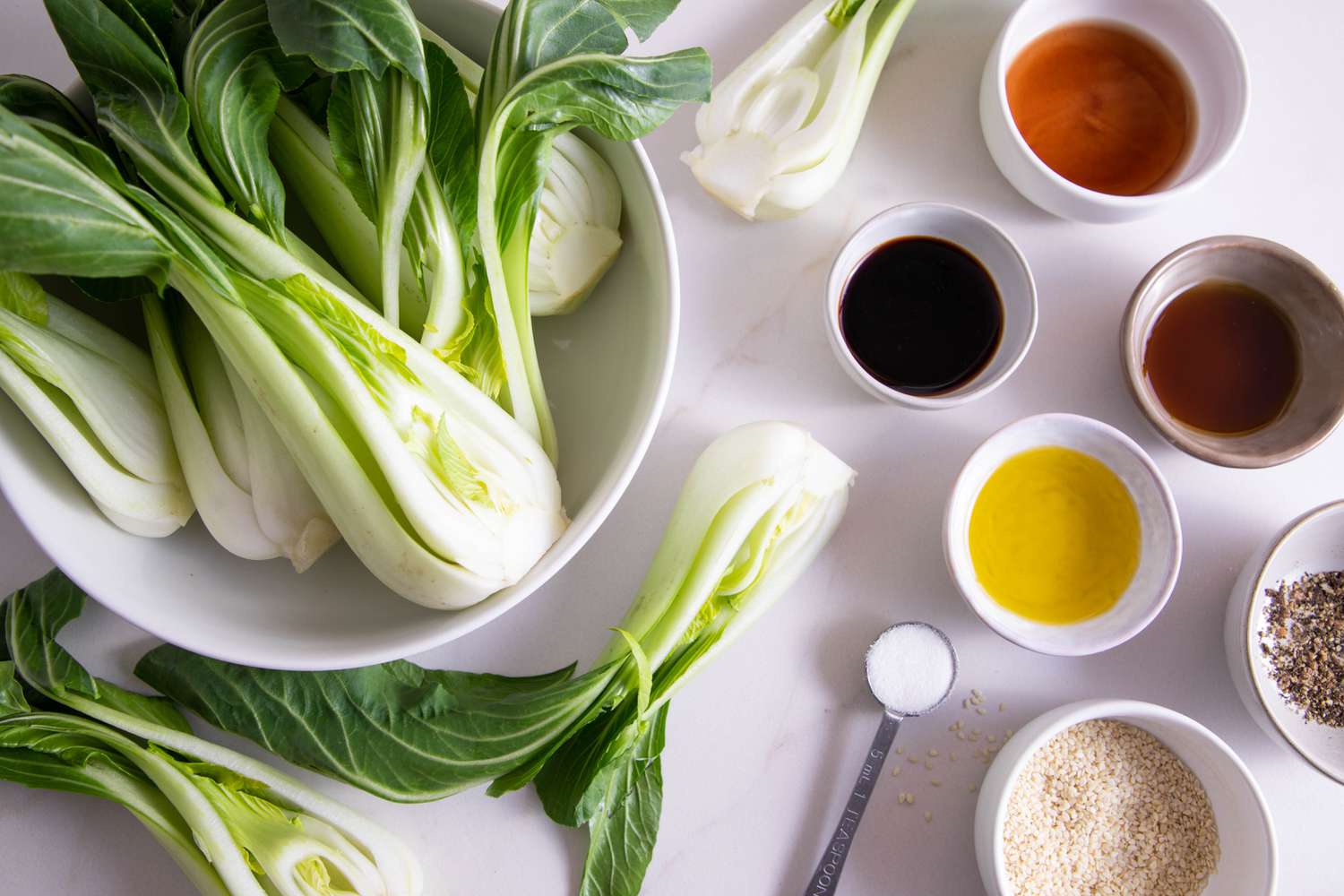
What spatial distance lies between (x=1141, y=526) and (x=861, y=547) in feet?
1.03

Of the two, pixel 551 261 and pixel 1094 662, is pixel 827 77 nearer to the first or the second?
pixel 551 261

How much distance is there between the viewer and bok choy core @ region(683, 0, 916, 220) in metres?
1.09

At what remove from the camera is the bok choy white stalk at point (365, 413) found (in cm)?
78

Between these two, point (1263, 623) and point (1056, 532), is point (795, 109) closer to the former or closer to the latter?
point (1056, 532)

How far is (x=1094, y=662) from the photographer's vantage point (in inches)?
46.1

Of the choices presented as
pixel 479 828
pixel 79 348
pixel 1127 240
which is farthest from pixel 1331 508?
pixel 79 348

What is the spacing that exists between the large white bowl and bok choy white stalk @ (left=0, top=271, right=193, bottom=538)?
0.10 ft

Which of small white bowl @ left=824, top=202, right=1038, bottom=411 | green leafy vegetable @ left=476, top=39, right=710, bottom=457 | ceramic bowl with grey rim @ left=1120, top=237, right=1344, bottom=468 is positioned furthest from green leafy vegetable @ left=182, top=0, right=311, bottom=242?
ceramic bowl with grey rim @ left=1120, top=237, right=1344, bottom=468

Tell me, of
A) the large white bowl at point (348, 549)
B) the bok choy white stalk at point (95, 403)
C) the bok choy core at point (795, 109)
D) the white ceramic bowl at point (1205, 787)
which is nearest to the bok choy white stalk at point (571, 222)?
the large white bowl at point (348, 549)

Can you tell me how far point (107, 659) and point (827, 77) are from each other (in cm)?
103

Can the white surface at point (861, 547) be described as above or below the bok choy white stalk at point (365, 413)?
below

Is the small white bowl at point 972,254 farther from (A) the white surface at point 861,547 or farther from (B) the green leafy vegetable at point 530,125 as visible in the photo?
(B) the green leafy vegetable at point 530,125

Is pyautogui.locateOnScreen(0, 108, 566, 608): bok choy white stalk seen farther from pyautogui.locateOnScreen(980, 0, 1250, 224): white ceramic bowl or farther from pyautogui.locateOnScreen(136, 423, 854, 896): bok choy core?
pyautogui.locateOnScreen(980, 0, 1250, 224): white ceramic bowl

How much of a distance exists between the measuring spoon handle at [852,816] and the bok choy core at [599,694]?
19cm
